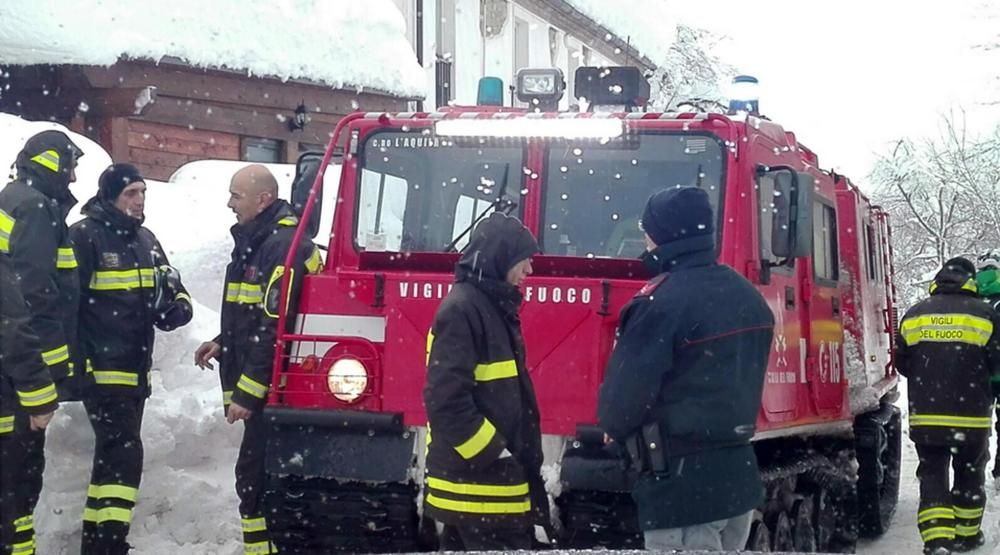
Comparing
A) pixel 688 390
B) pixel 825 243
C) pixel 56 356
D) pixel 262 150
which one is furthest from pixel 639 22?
pixel 688 390

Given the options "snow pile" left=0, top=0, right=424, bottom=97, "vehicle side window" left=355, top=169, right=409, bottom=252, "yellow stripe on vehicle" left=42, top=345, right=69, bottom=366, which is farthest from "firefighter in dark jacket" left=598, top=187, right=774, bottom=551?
"snow pile" left=0, top=0, right=424, bottom=97

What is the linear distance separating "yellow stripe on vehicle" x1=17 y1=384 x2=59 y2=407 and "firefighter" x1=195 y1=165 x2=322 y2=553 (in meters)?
0.80

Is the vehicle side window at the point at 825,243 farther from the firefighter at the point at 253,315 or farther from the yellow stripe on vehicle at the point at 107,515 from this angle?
the yellow stripe on vehicle at the point at 107,515

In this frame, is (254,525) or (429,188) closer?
(254,525)

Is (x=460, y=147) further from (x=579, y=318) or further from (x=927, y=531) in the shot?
(x=927, y=531)

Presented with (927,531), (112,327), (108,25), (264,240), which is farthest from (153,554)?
(108,25)

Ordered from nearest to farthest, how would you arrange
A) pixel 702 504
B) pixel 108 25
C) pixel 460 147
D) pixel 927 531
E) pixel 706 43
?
1. pixel 702 504
2. pixel 460 147
3. pixel 927 531
4. pixel 108 25
5. pixel 706 43

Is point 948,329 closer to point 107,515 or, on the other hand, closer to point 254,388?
point 254,388

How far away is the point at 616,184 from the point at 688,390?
6.71 feet

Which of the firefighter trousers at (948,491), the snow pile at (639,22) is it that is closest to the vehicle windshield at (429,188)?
the firefighter trousers at (948,491)

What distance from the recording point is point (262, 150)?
17578mm

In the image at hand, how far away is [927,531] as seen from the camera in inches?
332

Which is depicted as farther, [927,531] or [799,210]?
[927,531]

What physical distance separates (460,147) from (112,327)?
1939 millimetres
